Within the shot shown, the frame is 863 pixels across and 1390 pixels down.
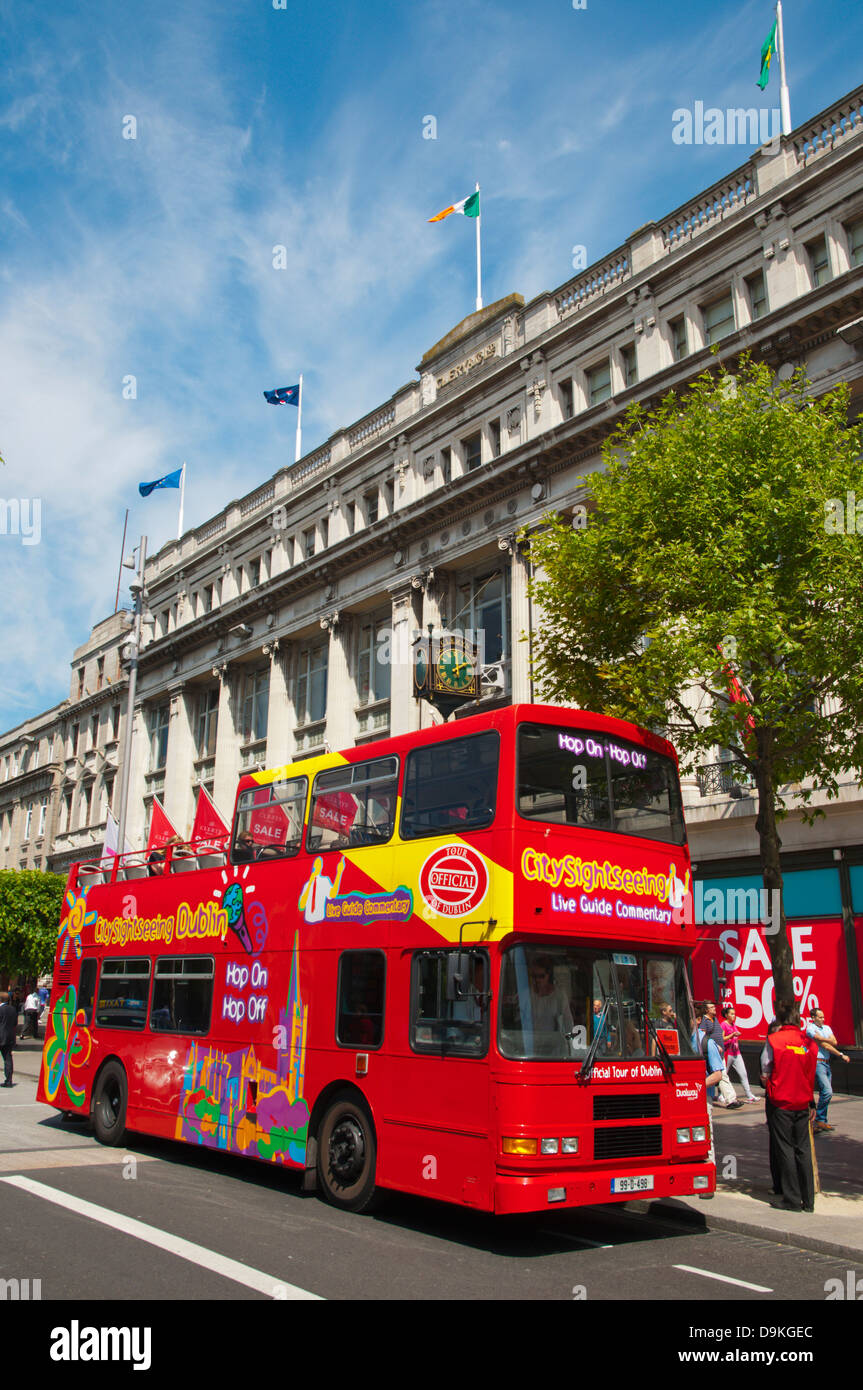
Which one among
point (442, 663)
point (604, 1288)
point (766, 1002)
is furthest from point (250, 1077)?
point (442, 663)

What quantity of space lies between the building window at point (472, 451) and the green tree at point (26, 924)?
2060 centimetres

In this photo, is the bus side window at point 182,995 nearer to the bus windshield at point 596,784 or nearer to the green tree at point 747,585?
the bus windshield at point 596,784

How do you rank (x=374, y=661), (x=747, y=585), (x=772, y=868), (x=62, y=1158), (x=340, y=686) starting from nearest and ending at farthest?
1. (x=772, y=868)
2. (x=747, y=585)
3. (x=62, y=1158)
4. (x=374, y=661)
5. (x=340, y=686)

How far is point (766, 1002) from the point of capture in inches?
818

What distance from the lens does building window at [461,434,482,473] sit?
29.8m

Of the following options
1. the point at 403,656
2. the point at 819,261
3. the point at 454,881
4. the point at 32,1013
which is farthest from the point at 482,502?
the point at 32,1013

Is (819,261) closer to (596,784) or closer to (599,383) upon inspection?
(599,383)

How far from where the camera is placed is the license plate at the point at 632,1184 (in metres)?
8.55

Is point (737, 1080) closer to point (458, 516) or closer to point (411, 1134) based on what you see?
point (411, 1134)

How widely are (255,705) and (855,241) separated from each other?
25.7 m

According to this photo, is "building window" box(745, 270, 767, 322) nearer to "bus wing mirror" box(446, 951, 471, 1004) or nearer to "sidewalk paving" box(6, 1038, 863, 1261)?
"sidewalk paving" box(6, 1038, 863, 1261)

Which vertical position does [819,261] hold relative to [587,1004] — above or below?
above

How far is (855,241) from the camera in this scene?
20672 millimetres

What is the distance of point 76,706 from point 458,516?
33.1m
